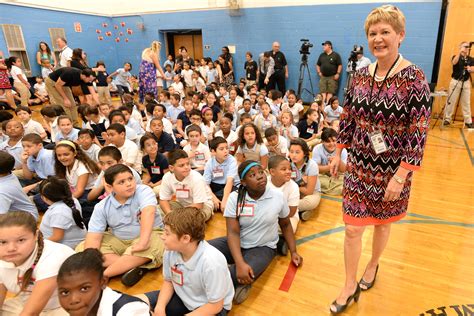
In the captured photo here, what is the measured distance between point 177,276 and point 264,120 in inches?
150

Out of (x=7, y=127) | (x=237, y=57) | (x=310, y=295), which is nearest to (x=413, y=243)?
(x=310, y=295)

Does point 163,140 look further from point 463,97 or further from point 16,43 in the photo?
point 16,43

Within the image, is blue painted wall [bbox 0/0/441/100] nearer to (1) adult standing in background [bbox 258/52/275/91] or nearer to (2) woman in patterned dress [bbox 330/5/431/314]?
(1) adult standing in background [bbox 258/52/275/91]

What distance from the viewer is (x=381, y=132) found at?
1473 millimetres

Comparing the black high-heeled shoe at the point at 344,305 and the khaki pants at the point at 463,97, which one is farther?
the khaki pants at the point at 463,97

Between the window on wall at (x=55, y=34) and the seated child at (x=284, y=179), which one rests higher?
the window on wall at (x=55, y=34)

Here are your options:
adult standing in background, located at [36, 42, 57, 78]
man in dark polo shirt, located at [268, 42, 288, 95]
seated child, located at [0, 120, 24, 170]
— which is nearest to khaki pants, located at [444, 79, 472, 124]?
man in dark polo shirt, located at [268, 42, 288, 95]

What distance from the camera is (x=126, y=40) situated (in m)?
11.4

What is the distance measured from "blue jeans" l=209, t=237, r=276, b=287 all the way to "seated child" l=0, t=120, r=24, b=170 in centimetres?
281

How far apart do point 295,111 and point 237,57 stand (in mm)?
4489

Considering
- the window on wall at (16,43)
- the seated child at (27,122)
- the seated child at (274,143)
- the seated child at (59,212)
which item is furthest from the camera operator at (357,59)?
the window on wall at (16,43)

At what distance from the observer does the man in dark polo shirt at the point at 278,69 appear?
830 centimetres

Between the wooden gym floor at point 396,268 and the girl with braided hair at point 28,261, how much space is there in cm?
73

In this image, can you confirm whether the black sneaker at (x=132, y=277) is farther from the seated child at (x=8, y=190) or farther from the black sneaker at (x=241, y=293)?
the seated child at (x=8, y=190)
